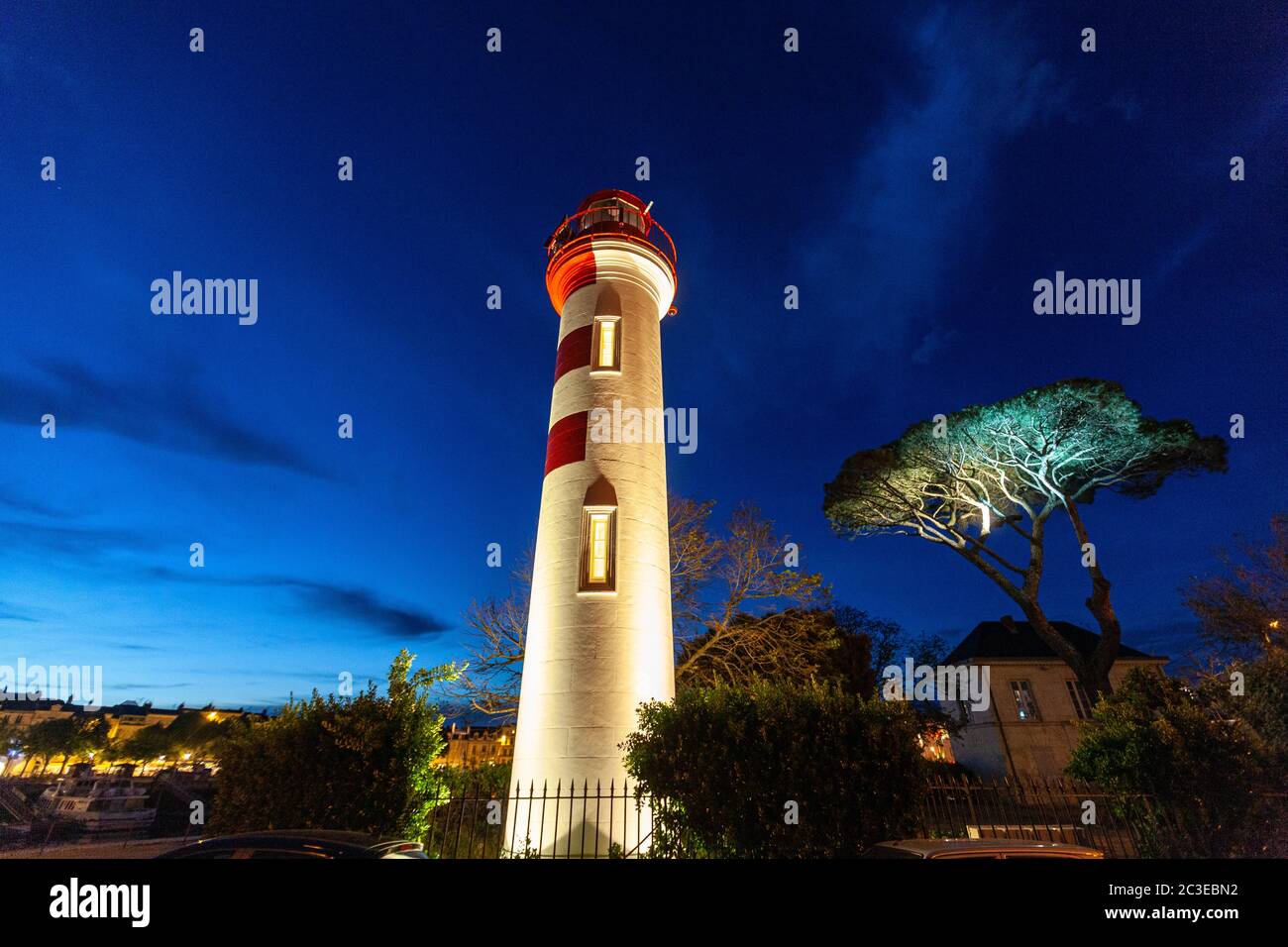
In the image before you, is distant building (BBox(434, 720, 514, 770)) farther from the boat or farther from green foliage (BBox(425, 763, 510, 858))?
the boat

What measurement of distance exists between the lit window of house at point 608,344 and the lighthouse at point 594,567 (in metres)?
0.03

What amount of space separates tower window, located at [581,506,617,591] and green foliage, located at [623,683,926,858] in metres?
3.34

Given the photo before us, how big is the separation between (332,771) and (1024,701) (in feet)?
120

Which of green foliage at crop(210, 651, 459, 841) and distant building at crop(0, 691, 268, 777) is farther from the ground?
green foliage at crop(210, 651, 459, 841)

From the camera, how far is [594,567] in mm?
11734

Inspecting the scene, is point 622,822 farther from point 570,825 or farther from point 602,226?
point 602,226

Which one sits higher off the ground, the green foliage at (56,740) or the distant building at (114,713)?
the green foliage at (56,740)

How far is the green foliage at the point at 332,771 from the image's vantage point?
8781 mm

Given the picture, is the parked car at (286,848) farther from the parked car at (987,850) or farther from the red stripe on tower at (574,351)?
the red stripe on tower at (574,351)

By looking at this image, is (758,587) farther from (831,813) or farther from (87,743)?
(87,743)

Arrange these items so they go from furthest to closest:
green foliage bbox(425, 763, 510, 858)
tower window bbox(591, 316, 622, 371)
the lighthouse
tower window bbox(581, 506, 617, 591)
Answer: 1. tower window bbox(591, 316, 622, 371)
2. tower window bbox(581, 506, 617, 591)
3. the lighthouse
4. green foliage bbox(425, 763, 510, 858)

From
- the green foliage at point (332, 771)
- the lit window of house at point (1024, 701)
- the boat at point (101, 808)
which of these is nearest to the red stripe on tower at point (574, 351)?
the green foliage at point (332, 771)

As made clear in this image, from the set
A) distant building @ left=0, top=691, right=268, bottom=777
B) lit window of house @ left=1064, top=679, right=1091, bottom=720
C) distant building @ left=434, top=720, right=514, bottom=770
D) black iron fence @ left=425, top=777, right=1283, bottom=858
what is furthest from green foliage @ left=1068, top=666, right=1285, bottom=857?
distant building @ left=0, top=691, right=268, bottom=777

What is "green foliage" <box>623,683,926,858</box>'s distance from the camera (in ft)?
A: 25.5
